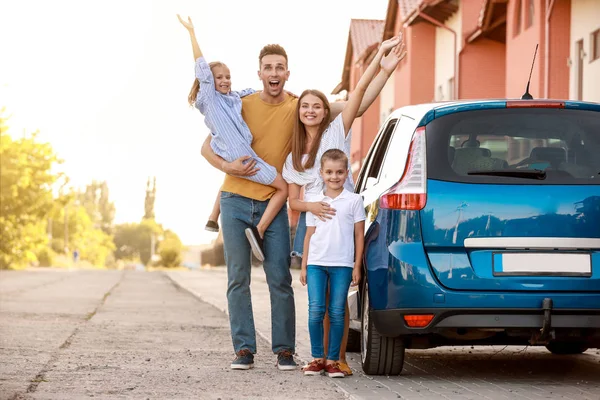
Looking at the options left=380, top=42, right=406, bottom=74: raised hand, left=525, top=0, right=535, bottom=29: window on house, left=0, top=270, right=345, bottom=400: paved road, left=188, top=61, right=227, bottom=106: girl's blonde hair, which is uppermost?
left=525, top=0, right=535, bottom=29: window on house

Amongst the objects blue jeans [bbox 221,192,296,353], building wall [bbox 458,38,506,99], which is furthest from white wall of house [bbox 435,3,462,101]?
blue jeans [bbox 221,192,296,353]

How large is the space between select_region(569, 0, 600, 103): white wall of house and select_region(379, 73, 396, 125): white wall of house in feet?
Result: 66.6

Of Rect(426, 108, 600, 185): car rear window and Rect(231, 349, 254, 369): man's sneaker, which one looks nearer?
Rect(426, 108, 600, 185): car rear window

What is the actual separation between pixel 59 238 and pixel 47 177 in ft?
258

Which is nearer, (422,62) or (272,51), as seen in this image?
(272,51)

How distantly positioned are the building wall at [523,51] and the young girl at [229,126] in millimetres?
16292

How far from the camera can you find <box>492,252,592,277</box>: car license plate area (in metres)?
7.28

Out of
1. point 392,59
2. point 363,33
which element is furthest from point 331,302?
point 363,33

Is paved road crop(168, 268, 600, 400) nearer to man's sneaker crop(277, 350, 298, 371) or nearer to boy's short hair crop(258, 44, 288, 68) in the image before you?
man's sneaker crop(277, 350, 298, 371)

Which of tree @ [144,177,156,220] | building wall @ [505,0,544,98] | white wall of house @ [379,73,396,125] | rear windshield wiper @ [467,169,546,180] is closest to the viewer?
rear windshield wiper @ [467,169,546,180]

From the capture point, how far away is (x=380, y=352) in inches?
316

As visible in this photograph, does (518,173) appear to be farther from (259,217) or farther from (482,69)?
(482,69)

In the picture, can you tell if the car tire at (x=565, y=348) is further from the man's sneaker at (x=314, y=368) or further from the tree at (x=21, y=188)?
the tree at (x=21, y=188)

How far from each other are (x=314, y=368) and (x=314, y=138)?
4.91 ft
